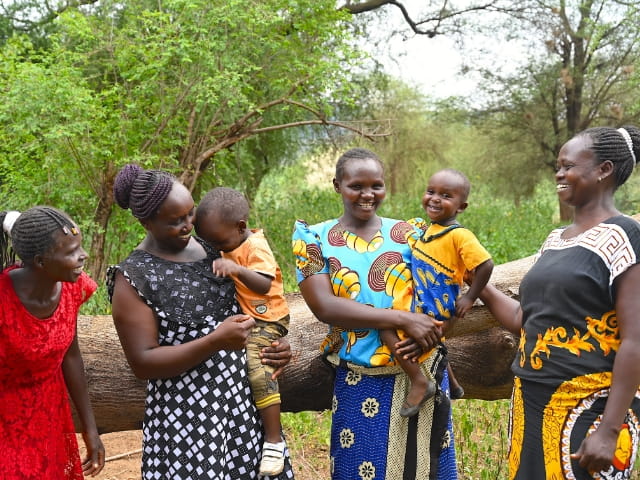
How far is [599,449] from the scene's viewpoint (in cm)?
192

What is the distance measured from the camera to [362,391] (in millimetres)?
2352

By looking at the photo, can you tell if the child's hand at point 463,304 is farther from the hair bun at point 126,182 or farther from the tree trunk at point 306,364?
the hair bun at point 126,182

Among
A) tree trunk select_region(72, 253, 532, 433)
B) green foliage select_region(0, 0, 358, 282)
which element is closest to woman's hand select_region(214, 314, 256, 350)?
tree trunk select_region(72, 253, 532, 433)

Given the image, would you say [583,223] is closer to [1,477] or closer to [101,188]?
[1,477]

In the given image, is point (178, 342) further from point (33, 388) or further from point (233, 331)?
point (33, 388)

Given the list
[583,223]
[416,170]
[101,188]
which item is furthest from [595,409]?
[416,170]

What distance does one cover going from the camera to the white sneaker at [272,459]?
2.19m

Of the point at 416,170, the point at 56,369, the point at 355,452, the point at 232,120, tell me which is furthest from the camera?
the point at 416,170

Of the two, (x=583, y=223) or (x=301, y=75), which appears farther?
(x=301, y=75)

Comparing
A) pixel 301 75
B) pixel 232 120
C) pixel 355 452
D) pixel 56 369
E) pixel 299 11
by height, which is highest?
pixel 299 11

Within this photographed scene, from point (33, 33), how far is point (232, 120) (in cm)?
491

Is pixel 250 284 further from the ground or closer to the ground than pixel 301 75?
closer to the ground

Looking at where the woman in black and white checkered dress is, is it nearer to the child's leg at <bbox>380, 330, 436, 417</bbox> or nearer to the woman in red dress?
the woman in red dress

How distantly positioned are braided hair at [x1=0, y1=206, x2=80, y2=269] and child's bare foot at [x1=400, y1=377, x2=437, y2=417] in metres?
1.23
